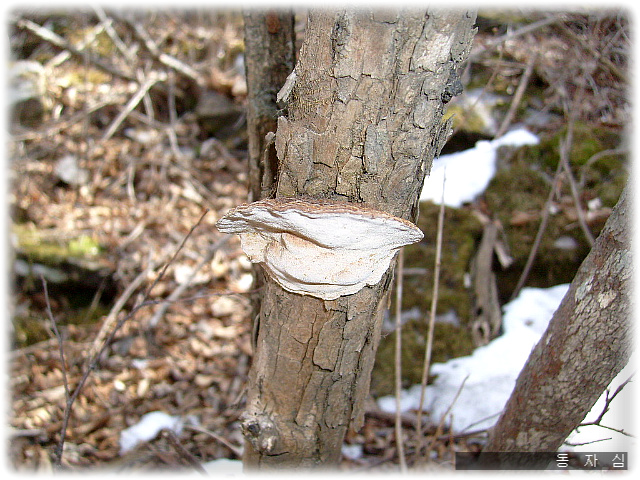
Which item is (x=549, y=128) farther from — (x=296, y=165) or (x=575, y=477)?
(x=296, y=165)

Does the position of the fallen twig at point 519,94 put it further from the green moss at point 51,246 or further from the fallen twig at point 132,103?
the green moss at point 51,246

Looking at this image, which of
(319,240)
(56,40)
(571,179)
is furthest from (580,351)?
(56,40)

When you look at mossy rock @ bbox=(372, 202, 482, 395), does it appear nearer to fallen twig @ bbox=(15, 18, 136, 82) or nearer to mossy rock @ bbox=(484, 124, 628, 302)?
mossy rock @ bbox=(484, 124, 628, 302)

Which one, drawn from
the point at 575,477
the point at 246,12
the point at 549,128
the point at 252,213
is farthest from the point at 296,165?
the point at 549,128

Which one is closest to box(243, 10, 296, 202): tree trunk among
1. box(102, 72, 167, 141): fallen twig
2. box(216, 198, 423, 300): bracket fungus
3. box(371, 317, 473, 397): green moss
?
box(216, 198, 423, 300): bracket fungus

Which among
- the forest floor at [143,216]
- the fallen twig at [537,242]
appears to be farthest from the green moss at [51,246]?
the fallen twig at [537,242]

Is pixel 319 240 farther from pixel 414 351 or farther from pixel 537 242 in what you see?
pixel 537 242

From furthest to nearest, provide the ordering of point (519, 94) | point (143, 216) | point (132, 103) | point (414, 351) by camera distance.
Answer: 1. point (132, 103)
2. point (143, 216)
3. point (519, 94)
4. point (414, 351)
